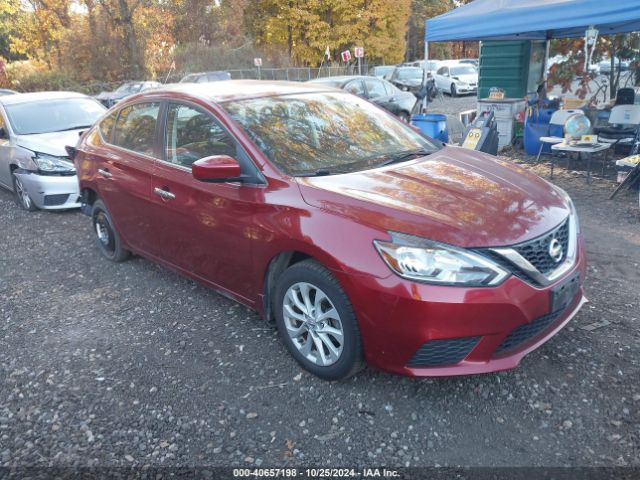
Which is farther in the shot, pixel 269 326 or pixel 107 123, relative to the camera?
pixel 107 123

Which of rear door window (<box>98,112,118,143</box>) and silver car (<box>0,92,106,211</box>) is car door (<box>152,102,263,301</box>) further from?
silver car (<box>0,92,106,211</box>)

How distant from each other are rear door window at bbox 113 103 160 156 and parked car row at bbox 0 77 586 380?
0.02 m

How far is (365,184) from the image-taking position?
3.04 m

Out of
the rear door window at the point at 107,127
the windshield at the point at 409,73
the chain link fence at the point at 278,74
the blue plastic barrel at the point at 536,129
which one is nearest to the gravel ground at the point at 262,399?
the rear door window at the point at 107,127

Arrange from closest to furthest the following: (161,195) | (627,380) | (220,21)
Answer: (627,380) < (161,195) < (220,21)

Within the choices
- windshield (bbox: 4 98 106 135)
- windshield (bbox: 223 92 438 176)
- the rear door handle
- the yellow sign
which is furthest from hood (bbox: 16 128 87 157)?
the yellow sign

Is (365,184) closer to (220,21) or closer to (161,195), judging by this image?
(161,195)

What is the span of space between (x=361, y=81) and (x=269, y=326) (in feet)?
35.3

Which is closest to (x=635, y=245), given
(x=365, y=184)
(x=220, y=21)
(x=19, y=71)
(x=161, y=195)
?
(x=365, y=184)

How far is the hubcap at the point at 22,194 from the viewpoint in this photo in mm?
7180

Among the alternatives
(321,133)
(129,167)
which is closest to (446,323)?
(321,133)

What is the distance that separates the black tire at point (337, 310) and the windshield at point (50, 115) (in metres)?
5.45

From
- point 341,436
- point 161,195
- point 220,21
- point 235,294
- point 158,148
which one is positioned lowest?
point 341,436

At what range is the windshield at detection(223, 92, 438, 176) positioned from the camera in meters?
3.34
